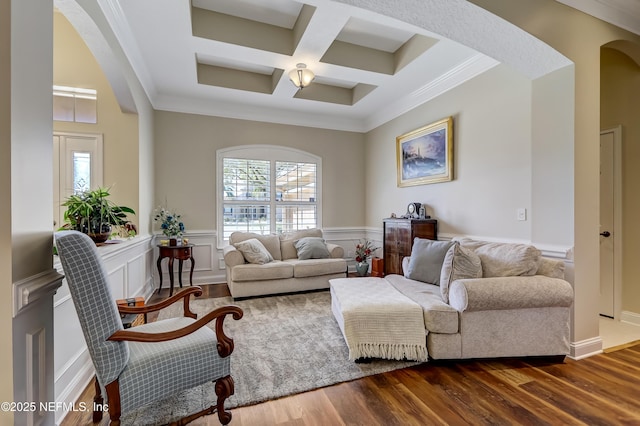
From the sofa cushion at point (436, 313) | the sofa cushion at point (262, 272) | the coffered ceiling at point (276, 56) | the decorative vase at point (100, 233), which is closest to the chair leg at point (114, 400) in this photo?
the decorative vase at point (100, 233)

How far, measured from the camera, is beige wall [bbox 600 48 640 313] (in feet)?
10.3

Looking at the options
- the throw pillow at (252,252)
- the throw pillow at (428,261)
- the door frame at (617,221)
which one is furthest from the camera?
the throw pillow at (252,252)

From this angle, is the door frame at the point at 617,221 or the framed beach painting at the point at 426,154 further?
the framed beach painting at the point at 426,154

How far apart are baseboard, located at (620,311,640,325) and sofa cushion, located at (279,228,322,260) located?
3.96 metres

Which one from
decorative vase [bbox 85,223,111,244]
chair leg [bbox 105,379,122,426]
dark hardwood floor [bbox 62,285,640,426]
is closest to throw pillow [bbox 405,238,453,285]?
dark hardwood floor [bbox 62,285,640,426]

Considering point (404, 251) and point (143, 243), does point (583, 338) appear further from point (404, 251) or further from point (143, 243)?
point (143, 243)

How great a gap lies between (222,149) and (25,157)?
3.95 m

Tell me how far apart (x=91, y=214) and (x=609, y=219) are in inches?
205

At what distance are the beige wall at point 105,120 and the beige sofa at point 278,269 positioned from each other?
55.5 inches

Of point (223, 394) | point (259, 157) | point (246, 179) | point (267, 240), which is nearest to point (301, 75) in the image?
point (259, 157)

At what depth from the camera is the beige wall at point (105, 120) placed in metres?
3.35

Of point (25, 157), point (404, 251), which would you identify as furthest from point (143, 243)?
point (404, 251)

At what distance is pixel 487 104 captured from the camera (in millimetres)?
3434

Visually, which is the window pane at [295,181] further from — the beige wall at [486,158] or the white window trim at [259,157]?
the beige wall at [486,158]
